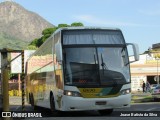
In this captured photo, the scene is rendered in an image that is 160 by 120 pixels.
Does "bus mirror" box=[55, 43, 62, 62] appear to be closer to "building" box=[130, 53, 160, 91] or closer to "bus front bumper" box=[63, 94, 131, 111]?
"bus front bumper" box=[63, 94, 131, 111]

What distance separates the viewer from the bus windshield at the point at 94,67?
17.0m

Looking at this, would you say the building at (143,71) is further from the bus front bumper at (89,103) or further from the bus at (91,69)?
the bus front bumper at (89,103)

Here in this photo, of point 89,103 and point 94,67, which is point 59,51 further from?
point 89,103

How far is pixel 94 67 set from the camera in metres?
17.2

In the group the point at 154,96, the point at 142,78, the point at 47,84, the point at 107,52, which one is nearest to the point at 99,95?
the point at 107,52

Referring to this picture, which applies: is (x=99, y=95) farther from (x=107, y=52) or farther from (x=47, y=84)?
(x=47, y=84)

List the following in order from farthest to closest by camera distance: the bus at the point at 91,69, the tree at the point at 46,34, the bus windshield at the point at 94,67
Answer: the tree at the point at 46,34
the bus windshield at the point at 94,67
the bus at the point at 91,69

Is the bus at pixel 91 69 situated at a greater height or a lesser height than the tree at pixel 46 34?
lesser

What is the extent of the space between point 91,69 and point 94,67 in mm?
154

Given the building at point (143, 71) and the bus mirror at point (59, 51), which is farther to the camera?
the building at point (143, 71)

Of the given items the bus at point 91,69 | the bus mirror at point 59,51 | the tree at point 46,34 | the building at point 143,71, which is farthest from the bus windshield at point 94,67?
the tree at point 46,34

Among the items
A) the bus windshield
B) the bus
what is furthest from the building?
the bus windshield

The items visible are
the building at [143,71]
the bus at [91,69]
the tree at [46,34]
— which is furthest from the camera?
the tree at [46,34]

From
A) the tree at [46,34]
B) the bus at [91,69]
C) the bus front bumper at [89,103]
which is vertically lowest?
the bus front bumper at [89,103]
